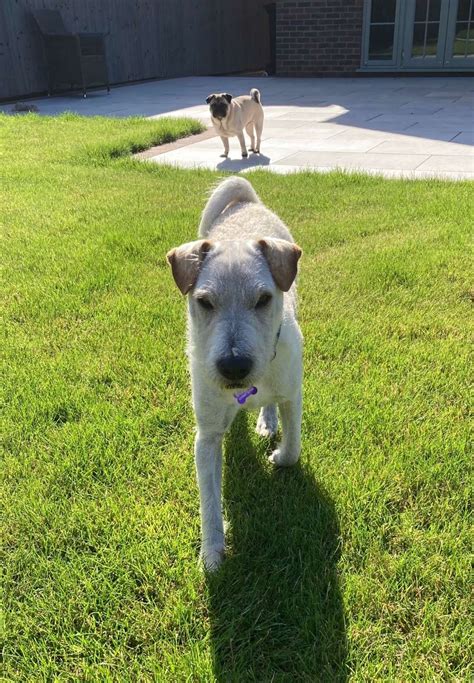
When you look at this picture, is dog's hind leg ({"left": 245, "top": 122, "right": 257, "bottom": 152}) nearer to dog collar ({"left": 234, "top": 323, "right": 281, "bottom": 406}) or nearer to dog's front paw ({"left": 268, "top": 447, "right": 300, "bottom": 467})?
dog's front paw ({"left": 268, "top": 447, "right": 300, "bottom": 467})

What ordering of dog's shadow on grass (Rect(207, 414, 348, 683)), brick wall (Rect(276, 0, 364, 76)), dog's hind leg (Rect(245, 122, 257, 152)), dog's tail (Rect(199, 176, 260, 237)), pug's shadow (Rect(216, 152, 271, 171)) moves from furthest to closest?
1. brick wall (Rect(276, 0, 364, 76))
2. dog's hind leg (Rect(245, 122, 257, 152))
3. pug's shadow (Rect(216, 152, 271, 171))
4. dog's tail (Rect(199, 176, 260, 237))
5. dog's shadow on grass (Rect(207, 414, 348, 683))

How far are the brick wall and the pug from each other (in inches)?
435

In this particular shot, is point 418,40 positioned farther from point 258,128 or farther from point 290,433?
point 290,433

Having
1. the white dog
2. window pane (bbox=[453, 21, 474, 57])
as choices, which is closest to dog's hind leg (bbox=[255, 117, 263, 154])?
the white dog

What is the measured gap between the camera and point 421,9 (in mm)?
17156

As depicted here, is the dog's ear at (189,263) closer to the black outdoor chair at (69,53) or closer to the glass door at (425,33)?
the black outdoor chair at (69,53)

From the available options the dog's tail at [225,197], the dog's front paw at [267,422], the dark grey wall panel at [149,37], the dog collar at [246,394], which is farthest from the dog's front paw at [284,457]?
the dark grey wall panel at [149,37]

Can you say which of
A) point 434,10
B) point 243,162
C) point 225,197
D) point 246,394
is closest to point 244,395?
point 246,394

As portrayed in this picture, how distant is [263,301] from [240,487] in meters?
1.03

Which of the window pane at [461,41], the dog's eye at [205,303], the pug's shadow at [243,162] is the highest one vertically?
the window pane at [461,41]

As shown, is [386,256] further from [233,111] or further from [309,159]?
[233,111]

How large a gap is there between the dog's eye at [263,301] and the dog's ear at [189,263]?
0.31 metres

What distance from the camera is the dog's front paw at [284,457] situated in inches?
116

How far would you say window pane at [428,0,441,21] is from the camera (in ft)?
55.7
